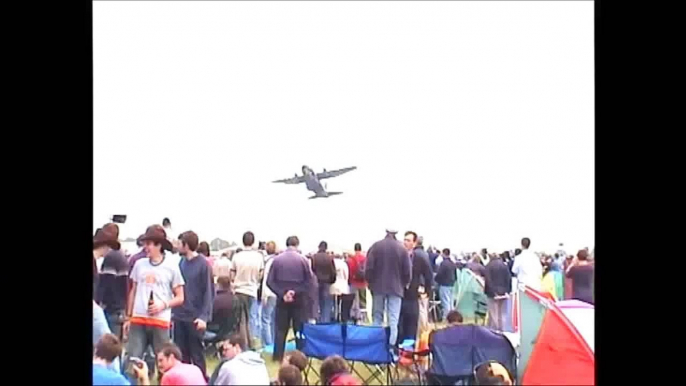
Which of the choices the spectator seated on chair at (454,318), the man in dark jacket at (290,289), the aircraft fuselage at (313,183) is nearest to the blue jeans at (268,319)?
the man in dark jacket at (290,289)

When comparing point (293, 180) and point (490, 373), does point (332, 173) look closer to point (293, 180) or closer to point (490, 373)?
point (293, 180)

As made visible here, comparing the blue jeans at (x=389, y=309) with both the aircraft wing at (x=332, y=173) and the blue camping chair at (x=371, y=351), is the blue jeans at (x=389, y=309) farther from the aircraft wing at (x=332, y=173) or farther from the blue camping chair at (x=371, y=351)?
the aircraft wing at (x=332, y=173)

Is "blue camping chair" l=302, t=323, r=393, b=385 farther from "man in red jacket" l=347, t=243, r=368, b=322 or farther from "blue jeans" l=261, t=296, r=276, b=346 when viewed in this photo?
"blue jeans" l=261, t=296, r=276, b=346

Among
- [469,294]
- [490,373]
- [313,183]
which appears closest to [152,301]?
[313,183]

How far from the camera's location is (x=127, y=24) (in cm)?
346

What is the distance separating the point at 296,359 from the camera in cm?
331

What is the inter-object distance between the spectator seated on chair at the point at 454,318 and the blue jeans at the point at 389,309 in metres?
0.21

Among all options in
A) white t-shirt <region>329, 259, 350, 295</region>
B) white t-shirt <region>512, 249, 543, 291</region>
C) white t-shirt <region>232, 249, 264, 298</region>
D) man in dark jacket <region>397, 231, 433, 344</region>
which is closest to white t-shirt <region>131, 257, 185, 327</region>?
white t-shirt <region>232, 249, 264, 298</region>

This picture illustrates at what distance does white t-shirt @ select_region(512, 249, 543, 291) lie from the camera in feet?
11.0

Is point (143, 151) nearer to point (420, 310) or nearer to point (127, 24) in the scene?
point (127, 24)

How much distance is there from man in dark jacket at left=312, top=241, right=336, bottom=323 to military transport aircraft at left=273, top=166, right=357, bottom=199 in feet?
0.74

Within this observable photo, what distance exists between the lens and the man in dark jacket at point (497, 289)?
3.29 m
